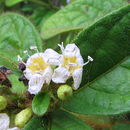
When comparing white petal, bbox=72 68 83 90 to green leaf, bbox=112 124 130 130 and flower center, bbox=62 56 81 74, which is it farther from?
green leaf, bbox=112 124 130 130

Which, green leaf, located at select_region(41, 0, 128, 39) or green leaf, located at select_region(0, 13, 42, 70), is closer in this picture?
green leaf, located at select_region(0, 13, 42, 70)

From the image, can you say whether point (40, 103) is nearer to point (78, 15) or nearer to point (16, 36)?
point (16, 36)

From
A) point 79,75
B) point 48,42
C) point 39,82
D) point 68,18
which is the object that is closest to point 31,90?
point 39,82

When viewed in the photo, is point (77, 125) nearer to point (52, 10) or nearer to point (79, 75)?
point (79, 75)

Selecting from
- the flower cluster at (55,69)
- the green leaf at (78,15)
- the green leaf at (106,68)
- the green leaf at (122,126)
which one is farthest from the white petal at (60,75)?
the green leaf at (78,15)

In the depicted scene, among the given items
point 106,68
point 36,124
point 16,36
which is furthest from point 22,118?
point 16,36

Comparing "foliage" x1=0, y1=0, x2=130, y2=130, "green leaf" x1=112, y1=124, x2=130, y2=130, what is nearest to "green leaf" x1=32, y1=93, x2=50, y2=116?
"foliage" x1=0, y1=0, x2=130, y2=130

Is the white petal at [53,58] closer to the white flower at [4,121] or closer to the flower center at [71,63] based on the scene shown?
the flower center at [71,63]
